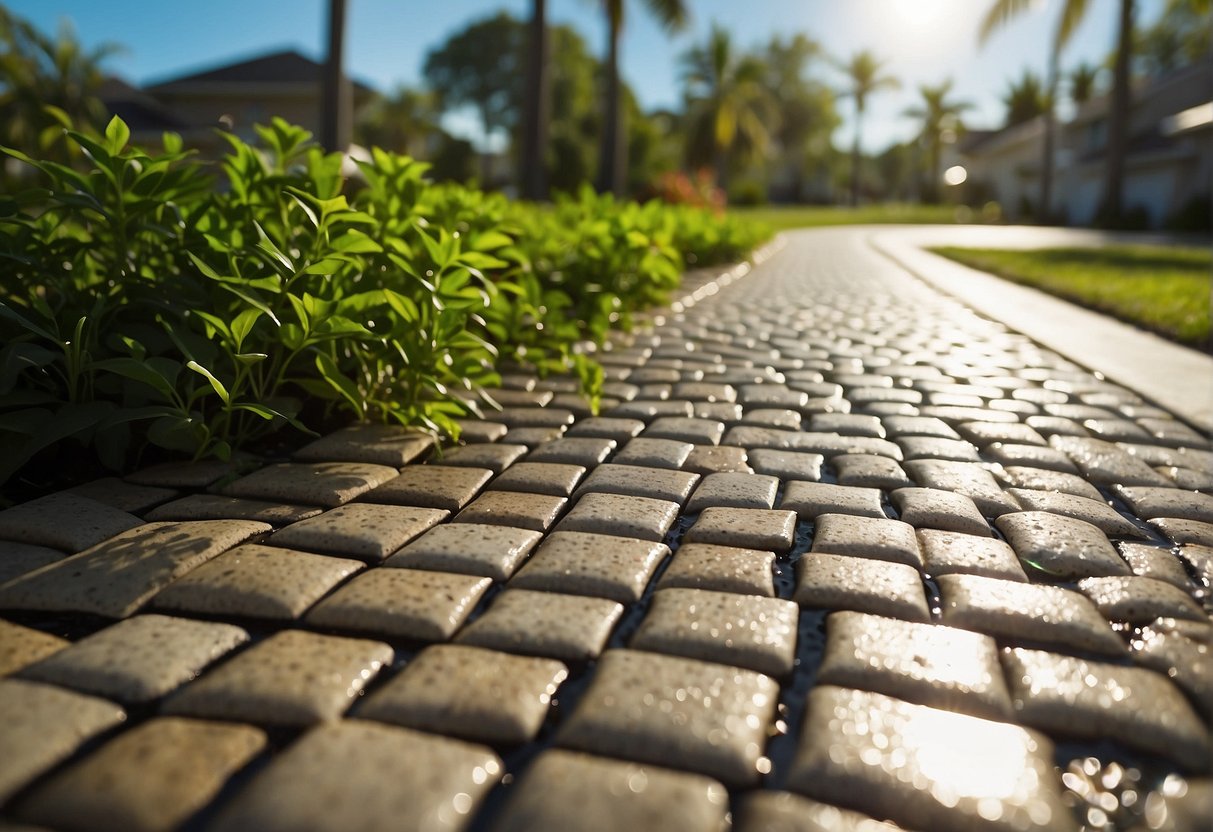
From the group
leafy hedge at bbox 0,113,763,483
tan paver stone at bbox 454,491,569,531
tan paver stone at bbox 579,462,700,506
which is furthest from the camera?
tan paver stone at bbox 579,462,700,506

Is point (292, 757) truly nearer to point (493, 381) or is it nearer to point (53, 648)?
point (53, 648)

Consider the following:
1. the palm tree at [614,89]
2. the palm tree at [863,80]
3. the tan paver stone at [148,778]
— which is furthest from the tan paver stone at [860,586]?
the palm tree at [863,80]

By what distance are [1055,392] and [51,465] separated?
3.72 m

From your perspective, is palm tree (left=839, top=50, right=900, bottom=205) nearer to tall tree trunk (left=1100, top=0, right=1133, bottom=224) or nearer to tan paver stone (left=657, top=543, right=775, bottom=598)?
tall tree trunk (left=1100, top=0, right=1133, bottom=224)

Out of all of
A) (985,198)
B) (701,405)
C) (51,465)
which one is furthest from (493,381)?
(985,198)

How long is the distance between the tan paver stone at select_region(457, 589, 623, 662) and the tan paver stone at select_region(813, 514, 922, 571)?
1.95 feet

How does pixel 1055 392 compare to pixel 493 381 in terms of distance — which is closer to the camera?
pixel 493 381

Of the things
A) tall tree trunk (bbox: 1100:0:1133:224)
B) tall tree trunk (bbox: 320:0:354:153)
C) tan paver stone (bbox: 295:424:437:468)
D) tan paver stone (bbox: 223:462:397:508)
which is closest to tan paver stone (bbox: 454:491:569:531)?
tan paver stone (bbox: 223:462:397:508)

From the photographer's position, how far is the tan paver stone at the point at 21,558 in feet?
5.73

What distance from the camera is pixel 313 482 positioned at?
2.34 m

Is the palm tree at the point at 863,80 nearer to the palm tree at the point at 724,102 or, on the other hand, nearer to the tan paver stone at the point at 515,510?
the palm tree at the point at 724,102

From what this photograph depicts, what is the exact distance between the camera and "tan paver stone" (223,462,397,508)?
226 centimetres

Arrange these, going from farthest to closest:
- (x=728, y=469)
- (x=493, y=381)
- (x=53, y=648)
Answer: (x=493, y=381), (x=728, y=469), (x=53, y=648)

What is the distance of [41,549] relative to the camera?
6.11ft
